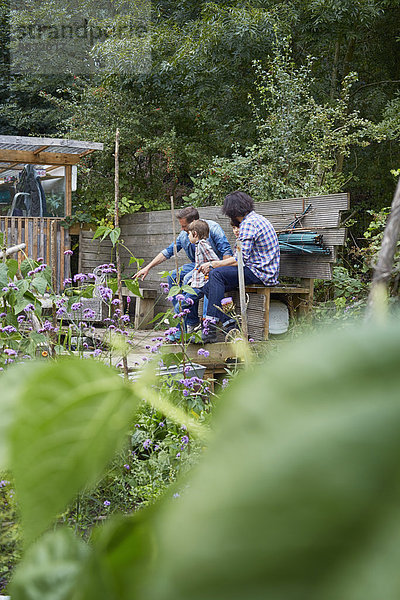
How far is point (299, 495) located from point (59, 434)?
0.10 m

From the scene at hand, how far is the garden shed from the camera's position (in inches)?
328

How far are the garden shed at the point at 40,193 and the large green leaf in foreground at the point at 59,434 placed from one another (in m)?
7.99

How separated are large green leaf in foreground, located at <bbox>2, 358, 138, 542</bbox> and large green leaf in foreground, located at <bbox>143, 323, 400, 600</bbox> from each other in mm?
76

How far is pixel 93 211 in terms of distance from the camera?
9891 mm

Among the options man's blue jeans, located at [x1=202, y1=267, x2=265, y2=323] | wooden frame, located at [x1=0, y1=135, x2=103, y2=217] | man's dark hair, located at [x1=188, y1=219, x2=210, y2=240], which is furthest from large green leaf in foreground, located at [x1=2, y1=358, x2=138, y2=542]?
wooden frame, located at [x1=0, y1=135, x2=103, y2=217]

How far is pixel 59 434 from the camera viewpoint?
0.17 metres

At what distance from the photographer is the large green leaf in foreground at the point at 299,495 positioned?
3.0 inches

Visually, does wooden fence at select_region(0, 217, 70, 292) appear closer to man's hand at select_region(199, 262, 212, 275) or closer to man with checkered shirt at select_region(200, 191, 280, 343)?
man's hand at select_region(199, 262, 212, 275)

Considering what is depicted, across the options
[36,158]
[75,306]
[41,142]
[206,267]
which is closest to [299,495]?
[75,306]

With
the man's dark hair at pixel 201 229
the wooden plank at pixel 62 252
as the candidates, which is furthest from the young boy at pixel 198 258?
the wooden plank at pixel 62 252

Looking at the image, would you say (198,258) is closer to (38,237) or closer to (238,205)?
(238,205)

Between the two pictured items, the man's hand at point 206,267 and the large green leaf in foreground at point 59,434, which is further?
the man's hand at point 206,267

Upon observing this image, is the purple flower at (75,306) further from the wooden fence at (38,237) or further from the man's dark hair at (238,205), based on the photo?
the wooden fence at (38,237)

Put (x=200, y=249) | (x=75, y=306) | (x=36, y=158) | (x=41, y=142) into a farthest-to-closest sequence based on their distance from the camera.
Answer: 1. (x=36, y=158)
2. (x=41, y=142)
3. (x=200, y=249)
4. (x=75, y=306)
